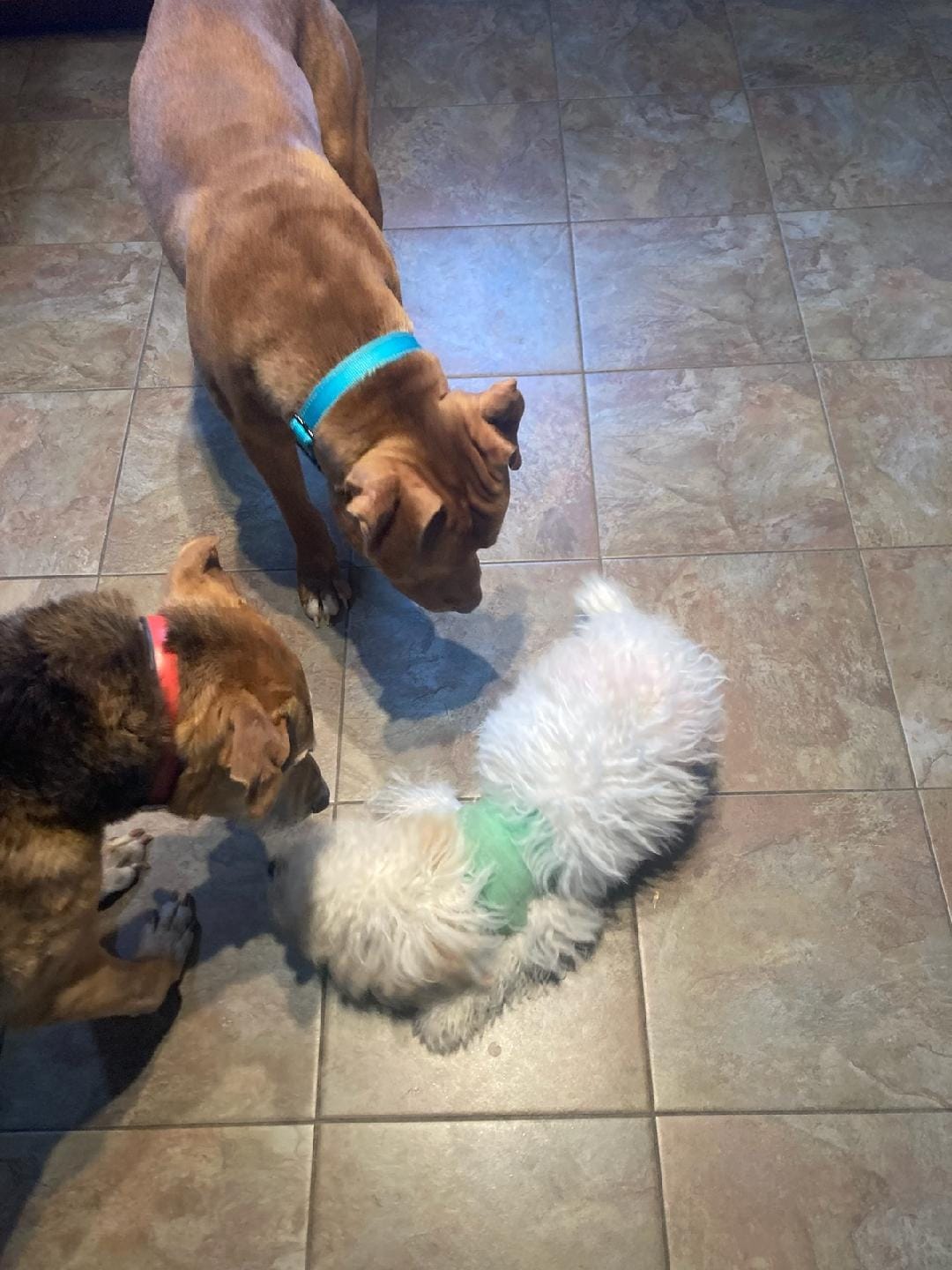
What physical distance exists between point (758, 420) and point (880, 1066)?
196cm

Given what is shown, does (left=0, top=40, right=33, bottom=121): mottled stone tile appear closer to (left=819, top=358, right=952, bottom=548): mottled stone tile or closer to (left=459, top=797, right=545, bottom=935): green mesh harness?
(left=819, top=358, right=952, bottom=548): mottled stone tile

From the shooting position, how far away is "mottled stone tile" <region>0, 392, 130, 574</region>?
285 centimetres

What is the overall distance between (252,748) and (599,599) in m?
1.23

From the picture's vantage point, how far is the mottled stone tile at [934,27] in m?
3.81

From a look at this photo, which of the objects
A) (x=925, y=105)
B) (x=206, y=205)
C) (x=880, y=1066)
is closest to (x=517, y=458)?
(x=206, y=205)

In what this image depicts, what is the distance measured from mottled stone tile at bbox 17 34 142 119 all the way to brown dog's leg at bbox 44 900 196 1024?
136 inches

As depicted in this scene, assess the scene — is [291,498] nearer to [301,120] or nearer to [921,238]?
[301,120]

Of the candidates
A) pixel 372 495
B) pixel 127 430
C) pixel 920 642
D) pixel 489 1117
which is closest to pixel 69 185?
pixel 127 430

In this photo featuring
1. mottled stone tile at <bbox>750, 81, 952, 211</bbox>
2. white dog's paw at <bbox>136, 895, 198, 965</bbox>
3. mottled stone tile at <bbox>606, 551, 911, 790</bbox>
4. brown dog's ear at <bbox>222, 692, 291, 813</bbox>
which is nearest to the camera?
brown dog's ear at <bbox>222, 692, 291, 813</bbox>

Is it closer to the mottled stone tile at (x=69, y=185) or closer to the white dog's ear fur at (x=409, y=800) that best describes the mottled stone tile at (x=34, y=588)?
the white dog's ear fur at (x=409, y=800)

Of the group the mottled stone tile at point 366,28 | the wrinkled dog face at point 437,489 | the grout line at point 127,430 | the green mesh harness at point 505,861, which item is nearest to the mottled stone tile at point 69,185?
the grout line at point 127,430

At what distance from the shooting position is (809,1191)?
6.53ft

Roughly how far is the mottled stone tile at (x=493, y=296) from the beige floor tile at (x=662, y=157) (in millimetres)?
292

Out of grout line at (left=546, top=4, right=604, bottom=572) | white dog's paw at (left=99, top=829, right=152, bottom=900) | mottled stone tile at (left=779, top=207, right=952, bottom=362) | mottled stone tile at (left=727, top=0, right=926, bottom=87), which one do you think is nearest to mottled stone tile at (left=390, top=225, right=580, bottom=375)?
grout line at (left=546, top=4, right=604, bottom=572)
